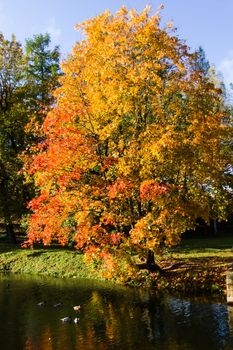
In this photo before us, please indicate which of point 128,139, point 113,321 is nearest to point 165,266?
point 128,139

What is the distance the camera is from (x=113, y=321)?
71.4 ft

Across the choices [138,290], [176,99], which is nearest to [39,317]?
[138,290]

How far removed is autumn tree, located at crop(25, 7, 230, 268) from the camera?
1026 inches

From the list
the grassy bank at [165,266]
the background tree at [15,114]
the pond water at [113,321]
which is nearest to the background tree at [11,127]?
the background tree at [15,114]

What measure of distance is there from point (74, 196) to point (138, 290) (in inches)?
297

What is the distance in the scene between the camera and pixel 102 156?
2781 centimetres

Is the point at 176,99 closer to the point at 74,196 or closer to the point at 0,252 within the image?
the point at 74,196

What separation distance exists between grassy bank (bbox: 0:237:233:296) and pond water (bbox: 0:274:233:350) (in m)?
1.85

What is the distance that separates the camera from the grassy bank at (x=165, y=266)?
27.7m

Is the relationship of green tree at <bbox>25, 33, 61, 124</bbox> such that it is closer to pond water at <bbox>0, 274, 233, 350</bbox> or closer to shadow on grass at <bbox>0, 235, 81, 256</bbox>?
shadow on grass at <bbox>0, 235, 81, 256</bbox>

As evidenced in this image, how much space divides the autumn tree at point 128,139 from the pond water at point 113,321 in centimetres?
345

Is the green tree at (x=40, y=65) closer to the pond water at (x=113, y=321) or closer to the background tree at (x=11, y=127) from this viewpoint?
the background tree at (x=11, y=127)

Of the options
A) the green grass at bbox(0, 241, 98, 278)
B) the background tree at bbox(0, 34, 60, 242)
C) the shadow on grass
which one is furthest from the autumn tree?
the background tree at bbox(0, 34, 60, 242)

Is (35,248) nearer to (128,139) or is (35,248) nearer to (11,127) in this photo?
(11,127)
